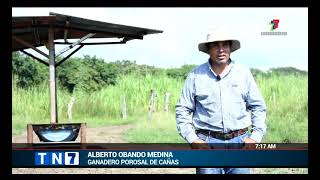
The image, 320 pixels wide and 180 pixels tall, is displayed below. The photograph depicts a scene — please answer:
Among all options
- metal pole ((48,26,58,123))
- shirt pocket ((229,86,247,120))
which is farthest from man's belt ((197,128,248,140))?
metal pole ((48,26,58,123))

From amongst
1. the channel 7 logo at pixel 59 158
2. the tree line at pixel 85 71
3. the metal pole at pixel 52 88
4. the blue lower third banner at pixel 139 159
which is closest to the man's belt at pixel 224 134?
the blue lower third banner at pixel 139 159

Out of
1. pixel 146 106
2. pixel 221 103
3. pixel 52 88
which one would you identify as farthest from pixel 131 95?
pixel 221 103

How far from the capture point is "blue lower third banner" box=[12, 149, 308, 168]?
21.7 ft

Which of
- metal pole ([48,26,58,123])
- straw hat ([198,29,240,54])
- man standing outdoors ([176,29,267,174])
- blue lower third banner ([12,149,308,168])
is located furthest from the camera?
metal pole ([48,26,58,123])

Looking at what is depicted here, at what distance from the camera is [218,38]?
20.4ft

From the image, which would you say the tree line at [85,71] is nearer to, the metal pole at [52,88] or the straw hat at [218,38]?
the metal pole at [52,88]

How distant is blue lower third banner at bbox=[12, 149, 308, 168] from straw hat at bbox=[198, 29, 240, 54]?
1.01 m

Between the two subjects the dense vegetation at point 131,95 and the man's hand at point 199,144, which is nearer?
the man's hand at point 199,144

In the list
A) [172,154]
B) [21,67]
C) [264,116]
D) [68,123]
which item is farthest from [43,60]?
[264,116]

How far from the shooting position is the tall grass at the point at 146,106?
263 inches

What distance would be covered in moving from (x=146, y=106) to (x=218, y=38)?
1129 millimetres

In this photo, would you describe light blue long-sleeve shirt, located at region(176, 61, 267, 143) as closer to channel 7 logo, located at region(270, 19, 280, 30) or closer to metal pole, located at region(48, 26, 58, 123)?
channel 7 logo, located at region(270, 19, 280, 30)

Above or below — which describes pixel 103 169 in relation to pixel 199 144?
below

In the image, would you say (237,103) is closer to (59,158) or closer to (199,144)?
(199,144)
